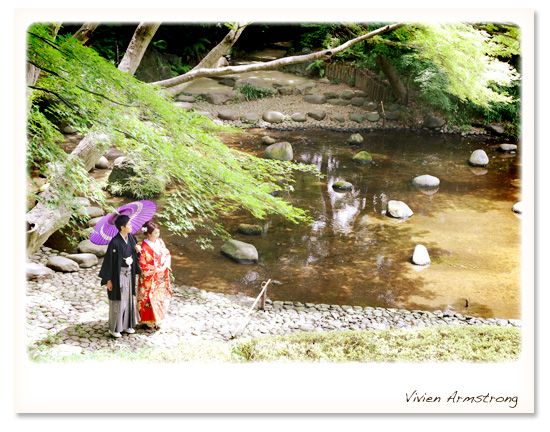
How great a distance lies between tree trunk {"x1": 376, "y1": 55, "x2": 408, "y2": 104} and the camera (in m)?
15.6

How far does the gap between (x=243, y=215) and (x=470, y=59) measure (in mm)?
4678

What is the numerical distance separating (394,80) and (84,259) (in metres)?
12.6

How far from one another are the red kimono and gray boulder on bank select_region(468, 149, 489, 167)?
10.3 m

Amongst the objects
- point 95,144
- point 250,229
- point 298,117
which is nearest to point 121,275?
point 95,144

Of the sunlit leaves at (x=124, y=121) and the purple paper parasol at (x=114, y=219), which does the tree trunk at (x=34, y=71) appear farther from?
the purple paper parasol at (x=114, y=219)

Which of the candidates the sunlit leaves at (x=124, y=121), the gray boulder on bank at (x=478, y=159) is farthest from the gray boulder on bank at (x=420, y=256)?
the gray boulder on bank at (x=478, y=159)

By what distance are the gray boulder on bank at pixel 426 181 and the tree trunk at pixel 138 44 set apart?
7.33 meters

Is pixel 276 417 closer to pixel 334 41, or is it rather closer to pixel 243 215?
pixel 243 215

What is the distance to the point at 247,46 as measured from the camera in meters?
19.9

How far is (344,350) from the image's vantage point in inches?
157

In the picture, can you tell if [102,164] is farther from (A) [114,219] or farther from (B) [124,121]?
(B) [124,121]

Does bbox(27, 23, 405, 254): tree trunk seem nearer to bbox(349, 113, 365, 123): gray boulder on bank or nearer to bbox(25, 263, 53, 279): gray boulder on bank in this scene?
bbox(25, 263, 53, 279): gray boulder on bank

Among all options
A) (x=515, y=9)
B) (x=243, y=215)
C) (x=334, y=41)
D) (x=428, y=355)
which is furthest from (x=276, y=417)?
(x=334, y=41)

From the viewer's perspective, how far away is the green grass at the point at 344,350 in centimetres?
377
